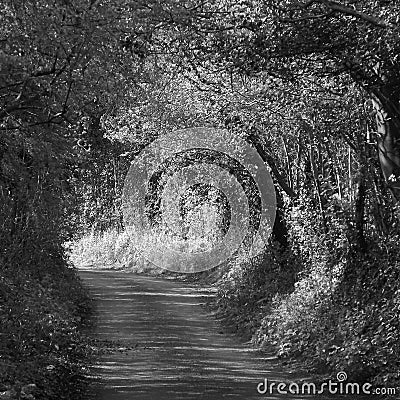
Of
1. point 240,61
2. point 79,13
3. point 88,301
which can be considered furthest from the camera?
point 88,301

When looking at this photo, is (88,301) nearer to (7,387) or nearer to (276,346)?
(276,346)

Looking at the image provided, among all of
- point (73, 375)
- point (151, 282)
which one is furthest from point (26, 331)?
point (151, 282)

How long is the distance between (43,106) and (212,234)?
781 inches

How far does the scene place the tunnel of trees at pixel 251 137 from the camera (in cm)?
956

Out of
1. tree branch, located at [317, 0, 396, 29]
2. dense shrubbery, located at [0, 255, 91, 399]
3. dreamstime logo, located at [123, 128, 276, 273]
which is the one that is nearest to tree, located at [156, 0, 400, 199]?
tree branch, located at [317, 0, 396, 29]

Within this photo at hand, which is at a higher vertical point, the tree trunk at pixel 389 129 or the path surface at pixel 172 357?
the tree trunk at pixel 389 129

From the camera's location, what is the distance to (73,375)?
11711 millimetres

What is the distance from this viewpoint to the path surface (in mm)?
11344

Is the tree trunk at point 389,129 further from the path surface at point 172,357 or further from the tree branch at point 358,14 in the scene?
the path surface at point 172,357
